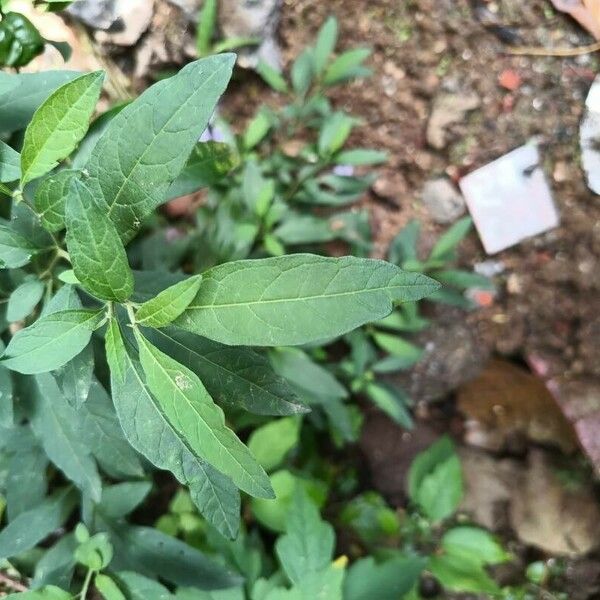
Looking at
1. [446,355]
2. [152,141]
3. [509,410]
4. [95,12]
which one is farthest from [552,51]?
[152,141]

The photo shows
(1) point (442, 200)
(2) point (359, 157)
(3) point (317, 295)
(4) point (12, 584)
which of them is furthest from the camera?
(1) point (442, 200)

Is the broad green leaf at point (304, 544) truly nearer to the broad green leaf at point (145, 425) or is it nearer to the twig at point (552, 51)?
the broad green leaf at point (145, 425)

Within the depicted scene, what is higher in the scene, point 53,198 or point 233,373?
point 53,198

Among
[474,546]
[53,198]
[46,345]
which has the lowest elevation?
[474,546]

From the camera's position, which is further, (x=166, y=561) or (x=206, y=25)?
(x=206, y=25)

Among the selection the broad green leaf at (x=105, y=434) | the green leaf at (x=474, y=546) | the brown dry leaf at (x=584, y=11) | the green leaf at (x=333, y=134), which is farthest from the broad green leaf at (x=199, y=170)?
the green leaf at (x=474, y=546)

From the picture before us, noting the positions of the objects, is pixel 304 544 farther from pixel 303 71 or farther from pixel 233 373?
pixel 303 71

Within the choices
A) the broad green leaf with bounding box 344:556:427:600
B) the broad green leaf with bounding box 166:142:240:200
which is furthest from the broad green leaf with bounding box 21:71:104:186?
the broad green leaf with bounding box 344:556:427:600

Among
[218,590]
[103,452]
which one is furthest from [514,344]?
[103,452]
